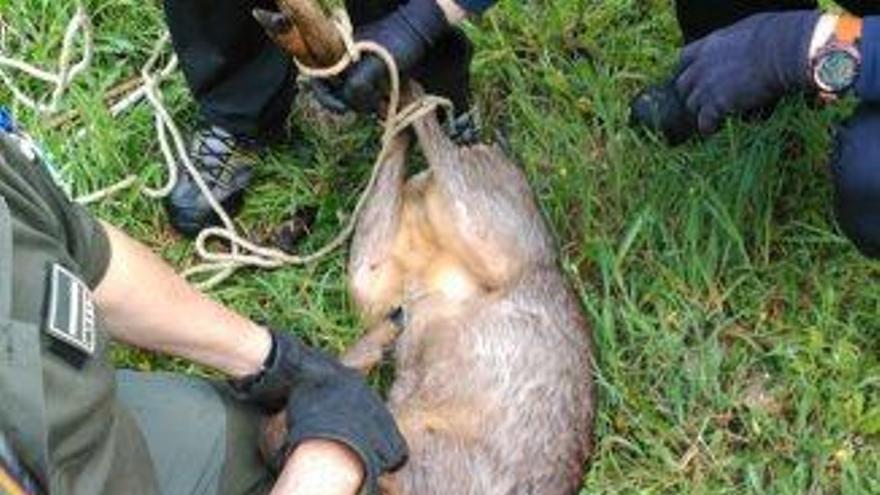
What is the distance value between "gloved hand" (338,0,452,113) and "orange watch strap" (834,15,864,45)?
0.90m

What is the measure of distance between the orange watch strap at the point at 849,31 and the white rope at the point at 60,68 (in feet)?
7.20

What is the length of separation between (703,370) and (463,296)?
64 centimetres

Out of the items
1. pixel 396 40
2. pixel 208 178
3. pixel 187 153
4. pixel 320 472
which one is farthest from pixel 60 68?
pixel 320 472

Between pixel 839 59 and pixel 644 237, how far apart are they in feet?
2.98

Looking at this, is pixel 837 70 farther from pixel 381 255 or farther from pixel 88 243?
pixel 88 243

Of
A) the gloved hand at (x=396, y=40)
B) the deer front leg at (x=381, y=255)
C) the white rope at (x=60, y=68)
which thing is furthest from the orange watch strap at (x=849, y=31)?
the white rope at (x=60, y=68)

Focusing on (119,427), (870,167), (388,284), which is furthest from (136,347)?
(870,167)

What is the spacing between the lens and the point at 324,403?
328 centimetres

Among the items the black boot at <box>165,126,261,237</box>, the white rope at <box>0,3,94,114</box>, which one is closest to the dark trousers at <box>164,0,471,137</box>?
the black boot at <box>165,126,261,237</box>

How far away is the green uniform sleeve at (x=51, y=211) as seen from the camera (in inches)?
105

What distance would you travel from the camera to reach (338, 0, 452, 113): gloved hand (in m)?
3.39

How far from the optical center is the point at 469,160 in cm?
378

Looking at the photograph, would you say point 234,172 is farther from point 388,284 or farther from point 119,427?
point 119,427

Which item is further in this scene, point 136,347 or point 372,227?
point 372,227
